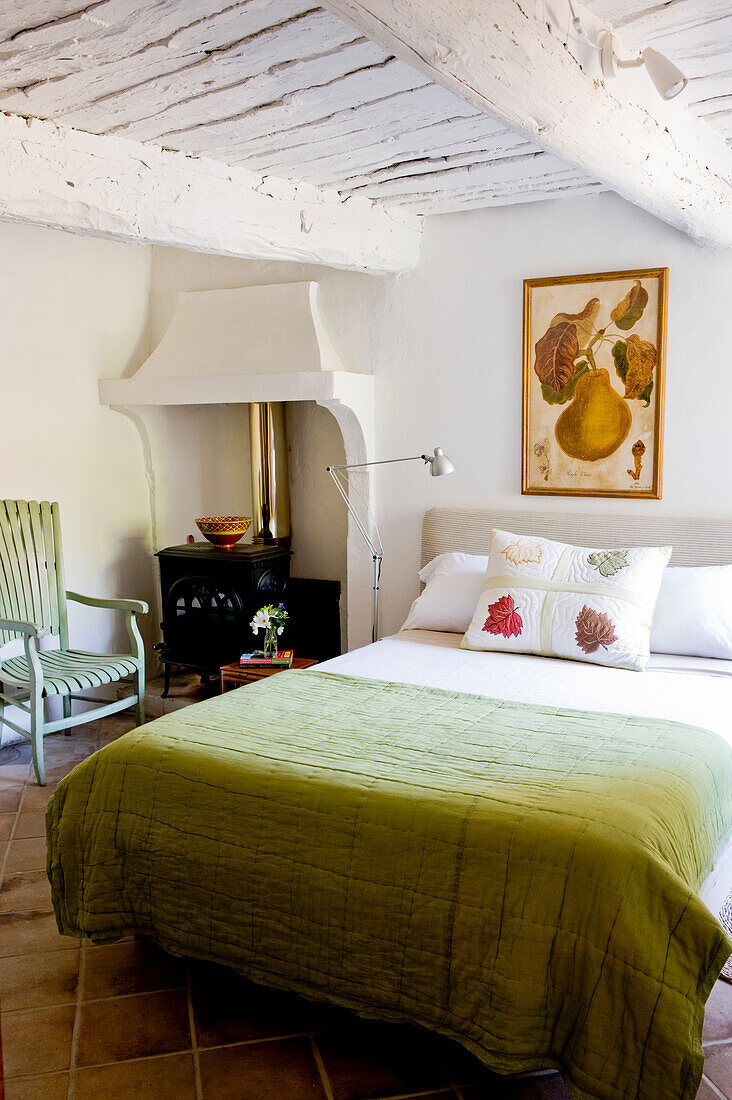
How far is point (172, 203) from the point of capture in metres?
2.98

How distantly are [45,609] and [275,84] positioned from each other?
266 cm

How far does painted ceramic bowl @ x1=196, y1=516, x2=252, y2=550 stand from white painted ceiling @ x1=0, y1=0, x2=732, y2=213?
174 cm

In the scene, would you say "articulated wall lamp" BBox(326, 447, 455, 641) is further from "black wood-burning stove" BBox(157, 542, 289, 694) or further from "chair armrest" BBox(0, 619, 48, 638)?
"chair armrest" BBox(0, 619, 48, 638)

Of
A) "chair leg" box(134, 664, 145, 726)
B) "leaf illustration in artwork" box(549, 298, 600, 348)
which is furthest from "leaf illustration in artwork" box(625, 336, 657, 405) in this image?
"chair leg" box(134, 664, 145, 726)

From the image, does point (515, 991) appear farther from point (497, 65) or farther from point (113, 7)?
point (113, 7)

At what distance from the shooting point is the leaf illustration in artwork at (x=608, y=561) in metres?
3.39

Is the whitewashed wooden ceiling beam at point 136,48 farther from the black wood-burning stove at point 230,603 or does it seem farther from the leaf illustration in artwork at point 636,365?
the black wood-burning stove at point 230,603

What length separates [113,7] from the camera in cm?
195

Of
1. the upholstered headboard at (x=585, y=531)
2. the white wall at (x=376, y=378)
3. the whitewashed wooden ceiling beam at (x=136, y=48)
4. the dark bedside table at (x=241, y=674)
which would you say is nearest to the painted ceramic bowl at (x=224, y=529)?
the white wall at (x=376, y=378)

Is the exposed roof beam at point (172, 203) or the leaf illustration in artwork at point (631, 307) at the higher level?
the exposed roof beam at point (172, 203)

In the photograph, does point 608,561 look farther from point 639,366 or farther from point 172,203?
point 172,203

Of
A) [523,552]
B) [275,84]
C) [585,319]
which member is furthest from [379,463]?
[275,84]

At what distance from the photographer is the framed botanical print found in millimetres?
3738

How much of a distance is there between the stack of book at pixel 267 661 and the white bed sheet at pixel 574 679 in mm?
667
